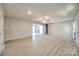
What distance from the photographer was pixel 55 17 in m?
1.77

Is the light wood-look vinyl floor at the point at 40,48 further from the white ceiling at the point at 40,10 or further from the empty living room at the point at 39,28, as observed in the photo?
the white ceiling at the point at 40,10

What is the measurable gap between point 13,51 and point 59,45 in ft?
3.24

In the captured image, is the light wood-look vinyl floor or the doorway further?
the doorway

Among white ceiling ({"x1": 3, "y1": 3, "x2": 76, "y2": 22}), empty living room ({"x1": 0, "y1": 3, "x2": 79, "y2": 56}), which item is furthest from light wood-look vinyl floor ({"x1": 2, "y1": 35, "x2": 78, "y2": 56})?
white ceiling ({"x1": 3, "y1": 3, "x2": 76, "y2": 22})

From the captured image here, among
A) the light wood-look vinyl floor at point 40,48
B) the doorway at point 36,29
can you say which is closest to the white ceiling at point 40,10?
the doorway at point 36,29

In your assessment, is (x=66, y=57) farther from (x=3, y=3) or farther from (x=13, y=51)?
(x=3, y=3)

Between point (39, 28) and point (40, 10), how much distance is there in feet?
1.54

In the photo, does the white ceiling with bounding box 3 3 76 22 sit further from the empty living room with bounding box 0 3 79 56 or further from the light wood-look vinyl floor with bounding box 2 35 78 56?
the light wood-look vinyl floor with bounding box 2 35 78 56

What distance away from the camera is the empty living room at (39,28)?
1547 mm

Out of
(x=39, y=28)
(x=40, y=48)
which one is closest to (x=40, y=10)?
(x=39, y=28)

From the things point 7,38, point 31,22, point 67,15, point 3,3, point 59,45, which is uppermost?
point 3,3

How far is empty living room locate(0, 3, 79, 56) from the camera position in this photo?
1.55m

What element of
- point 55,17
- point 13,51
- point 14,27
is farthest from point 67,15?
point 13,51

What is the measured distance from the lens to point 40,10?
1692mm
